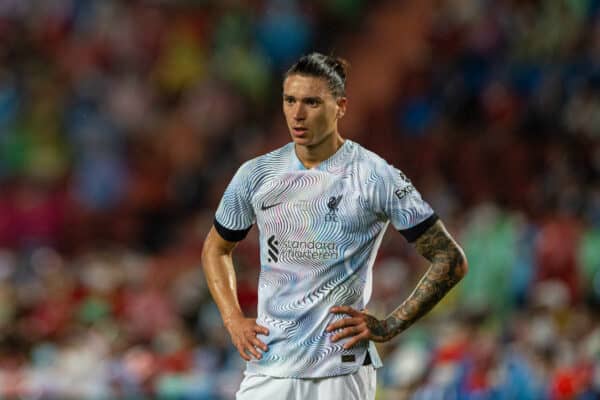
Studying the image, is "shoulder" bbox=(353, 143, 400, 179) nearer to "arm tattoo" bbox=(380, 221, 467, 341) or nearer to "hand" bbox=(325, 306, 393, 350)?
"arm tattoo" bbox=(380, 221, 467, 341)

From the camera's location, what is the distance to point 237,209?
5.57 m

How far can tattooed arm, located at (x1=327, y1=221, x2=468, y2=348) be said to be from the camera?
5258 millimetres

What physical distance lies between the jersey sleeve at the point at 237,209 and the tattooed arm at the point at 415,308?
579mm

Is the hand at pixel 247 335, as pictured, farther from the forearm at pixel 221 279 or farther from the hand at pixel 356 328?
the hand at pixel 356 328

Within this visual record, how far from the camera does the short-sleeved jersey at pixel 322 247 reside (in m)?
5.30

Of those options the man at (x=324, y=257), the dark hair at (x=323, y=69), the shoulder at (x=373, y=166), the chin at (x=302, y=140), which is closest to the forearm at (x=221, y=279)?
the man at (x=324, y=257)

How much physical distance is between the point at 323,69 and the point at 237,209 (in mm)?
672

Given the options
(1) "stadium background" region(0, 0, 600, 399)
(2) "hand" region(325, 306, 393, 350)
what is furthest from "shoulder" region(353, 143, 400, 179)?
(1) "stadium background" region(0, 0, 600, 399)

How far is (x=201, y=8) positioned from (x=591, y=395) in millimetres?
8209

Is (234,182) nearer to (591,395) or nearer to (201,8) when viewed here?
(591,395)

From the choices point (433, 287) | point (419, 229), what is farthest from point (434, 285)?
point (419, 229)

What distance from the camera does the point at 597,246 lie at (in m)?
9.05

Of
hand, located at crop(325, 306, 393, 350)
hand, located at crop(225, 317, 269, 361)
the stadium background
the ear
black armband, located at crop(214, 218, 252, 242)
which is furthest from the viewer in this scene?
the stadium background

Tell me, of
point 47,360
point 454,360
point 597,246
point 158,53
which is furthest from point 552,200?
point 158,53
